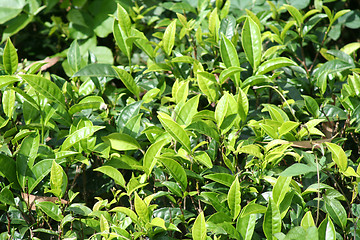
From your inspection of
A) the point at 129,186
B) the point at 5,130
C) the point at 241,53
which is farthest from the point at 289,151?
the point at 5,130

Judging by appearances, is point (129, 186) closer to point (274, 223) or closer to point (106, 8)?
point (274, 223)

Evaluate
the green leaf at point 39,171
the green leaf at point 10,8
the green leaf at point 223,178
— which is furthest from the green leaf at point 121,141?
the green leaf at point 10,8

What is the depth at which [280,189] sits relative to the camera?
1.28 meters

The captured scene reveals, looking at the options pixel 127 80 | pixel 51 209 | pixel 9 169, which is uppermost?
pixel 127 80

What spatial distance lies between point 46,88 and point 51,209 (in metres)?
0.47

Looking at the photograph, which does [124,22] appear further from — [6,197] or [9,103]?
[6,197]

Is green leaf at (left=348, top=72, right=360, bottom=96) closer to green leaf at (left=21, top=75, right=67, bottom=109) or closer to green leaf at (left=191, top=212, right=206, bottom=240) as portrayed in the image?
green leaf at (left=191, top=212, right=206, bottom=240)

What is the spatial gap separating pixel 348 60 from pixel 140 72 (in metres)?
1.00

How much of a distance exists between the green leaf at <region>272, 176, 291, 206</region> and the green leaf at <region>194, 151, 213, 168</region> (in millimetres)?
227

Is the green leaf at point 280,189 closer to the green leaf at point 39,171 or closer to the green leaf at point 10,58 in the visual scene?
the green leaf at point 39,171

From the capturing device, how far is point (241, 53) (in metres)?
2.03

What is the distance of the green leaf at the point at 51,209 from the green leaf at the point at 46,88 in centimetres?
42

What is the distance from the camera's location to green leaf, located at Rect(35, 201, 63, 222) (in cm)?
133

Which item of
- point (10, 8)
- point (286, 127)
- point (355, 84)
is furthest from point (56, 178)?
point (10, 8)
